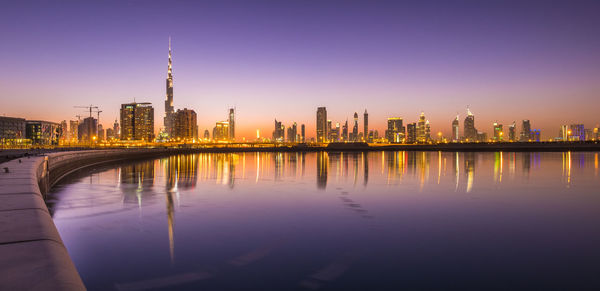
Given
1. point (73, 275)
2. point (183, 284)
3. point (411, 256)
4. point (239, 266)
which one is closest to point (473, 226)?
point (411, 256)

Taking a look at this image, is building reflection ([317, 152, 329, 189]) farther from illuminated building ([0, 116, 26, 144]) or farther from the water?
illuminated building ([0, 116, 26, 144])

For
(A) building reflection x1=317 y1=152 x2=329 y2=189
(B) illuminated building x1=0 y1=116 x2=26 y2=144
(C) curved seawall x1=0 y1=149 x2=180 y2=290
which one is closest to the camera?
(C) curved seawall x1=0 y1=149 x2=180 y2=290

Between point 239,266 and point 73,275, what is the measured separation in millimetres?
4406

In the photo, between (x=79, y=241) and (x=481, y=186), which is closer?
(x=79, y=241)

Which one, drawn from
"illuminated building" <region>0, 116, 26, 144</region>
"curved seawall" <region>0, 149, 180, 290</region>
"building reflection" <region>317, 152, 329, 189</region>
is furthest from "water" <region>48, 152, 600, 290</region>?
"illuminated building" <region>0, 116, 26, 144</region>

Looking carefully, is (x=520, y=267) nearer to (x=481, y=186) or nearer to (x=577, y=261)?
(x=577, y=261)

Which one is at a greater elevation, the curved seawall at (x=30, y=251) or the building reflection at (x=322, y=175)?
the curved seawall at (x=30, y=251)

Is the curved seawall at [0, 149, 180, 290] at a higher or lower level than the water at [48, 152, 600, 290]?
higher

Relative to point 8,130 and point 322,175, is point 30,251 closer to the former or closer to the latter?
point 322,175

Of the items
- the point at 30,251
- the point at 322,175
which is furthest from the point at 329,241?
the point at 322,175

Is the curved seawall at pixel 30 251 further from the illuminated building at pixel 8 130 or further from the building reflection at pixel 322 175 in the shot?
the illuminated building at pixel 8 130

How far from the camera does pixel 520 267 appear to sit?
8.47m

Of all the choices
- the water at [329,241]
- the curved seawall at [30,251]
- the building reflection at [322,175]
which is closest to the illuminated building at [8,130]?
the building reflection at [322,175]

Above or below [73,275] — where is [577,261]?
below
